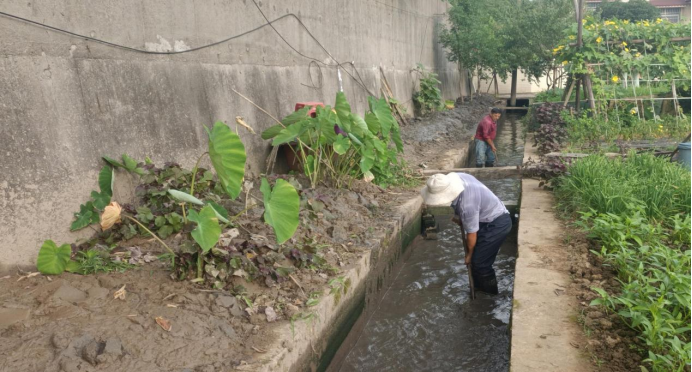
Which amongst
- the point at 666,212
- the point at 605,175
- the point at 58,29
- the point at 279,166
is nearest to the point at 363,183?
the point at 279,166

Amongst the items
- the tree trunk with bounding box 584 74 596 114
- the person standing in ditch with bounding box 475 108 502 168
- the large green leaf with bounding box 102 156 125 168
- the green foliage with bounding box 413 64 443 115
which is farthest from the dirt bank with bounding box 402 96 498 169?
the large green leaf with bounding box 102 156 125 168

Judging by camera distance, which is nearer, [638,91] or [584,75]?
[638,91]

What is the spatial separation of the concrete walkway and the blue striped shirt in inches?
17.2

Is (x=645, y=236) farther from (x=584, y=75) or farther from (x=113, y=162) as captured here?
(x=584, y=75)

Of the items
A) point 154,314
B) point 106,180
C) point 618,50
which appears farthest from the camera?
point 618,50

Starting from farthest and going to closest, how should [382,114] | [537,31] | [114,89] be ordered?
[537,31]
[382,114]
[114,89]

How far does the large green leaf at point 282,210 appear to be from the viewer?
3795mm

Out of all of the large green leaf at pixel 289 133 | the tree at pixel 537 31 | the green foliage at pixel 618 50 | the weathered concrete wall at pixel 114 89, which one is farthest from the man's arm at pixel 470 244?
the tree at pixel 537 31

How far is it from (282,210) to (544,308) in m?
1.94

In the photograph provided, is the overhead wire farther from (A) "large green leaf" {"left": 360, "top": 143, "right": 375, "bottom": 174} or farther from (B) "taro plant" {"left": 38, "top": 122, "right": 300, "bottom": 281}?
(A) "large green leaf" {"left": 360, "top": 143, "right": 375, "bottom": 174}

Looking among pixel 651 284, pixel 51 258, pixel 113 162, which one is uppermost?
pixel 113 162

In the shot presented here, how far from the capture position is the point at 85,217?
4.35 m

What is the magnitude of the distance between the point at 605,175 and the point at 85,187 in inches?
202

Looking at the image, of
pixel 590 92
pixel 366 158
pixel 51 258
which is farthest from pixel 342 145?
pixel 590 92
